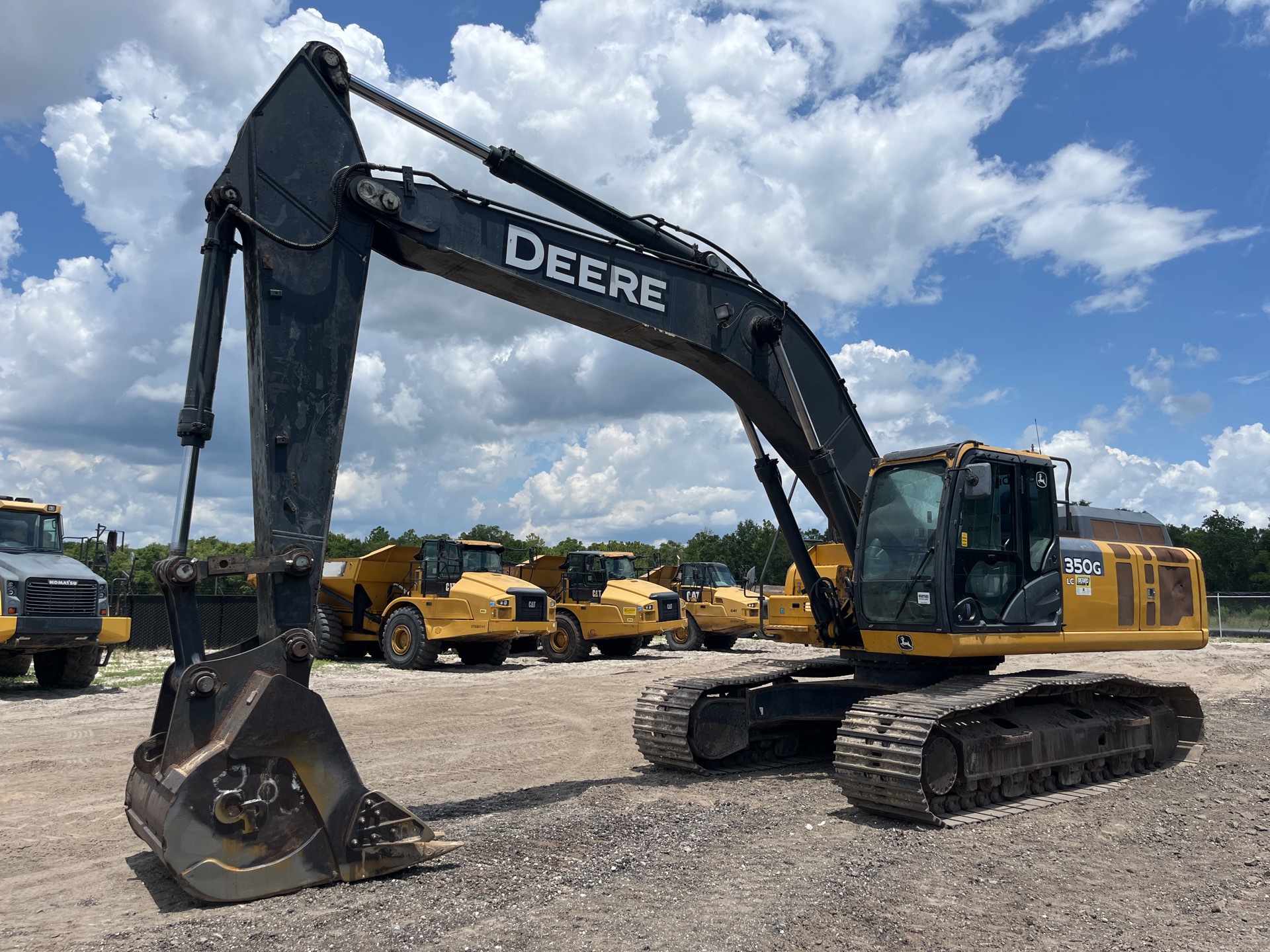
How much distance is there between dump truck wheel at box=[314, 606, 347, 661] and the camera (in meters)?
21.3

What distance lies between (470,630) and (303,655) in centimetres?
1409

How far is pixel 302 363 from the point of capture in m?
6.16

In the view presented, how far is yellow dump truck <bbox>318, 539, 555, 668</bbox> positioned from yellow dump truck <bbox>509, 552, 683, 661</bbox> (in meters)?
0.67

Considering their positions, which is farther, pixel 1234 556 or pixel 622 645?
pixel 1234 556

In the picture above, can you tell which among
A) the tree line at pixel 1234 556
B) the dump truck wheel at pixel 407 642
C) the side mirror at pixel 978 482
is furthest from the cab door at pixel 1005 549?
the tree line at pixel 1234 556

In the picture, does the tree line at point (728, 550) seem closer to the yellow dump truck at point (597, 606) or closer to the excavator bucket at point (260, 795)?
the yellow dump truck at point (597, 606)

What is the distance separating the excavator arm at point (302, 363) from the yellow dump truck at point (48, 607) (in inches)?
421

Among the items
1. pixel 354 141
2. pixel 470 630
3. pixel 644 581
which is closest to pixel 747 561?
pixel 644 581

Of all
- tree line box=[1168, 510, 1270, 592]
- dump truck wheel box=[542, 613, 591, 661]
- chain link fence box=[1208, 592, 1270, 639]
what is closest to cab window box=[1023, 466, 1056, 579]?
dump truck wheel box=[542, 613, 591, 661]

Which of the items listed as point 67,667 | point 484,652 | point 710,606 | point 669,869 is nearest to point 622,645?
point 710,606

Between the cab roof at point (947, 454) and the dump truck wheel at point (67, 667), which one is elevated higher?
the cab roof at point (947, 454)

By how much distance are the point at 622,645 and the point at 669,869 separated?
18069 millimetres

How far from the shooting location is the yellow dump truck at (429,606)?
64.6 feet

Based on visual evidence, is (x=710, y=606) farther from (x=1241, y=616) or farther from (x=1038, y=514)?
(x=1241, y=616)
